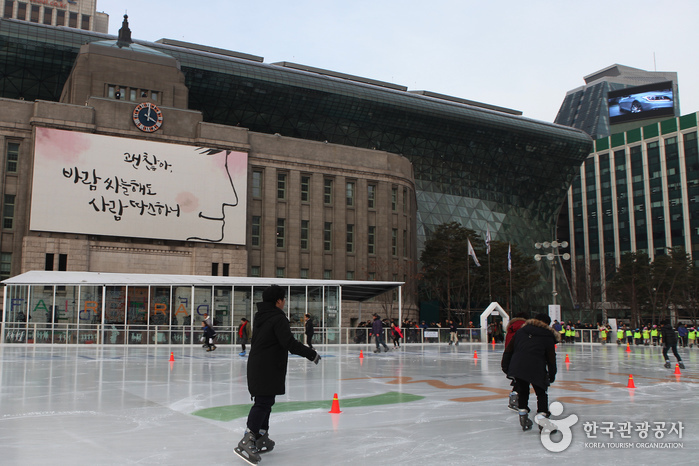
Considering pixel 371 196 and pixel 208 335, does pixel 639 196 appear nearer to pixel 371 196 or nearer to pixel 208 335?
pixel 371 196

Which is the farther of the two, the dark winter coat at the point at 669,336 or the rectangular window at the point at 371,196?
the rectangular window at the point at 371,196

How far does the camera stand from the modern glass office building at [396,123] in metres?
61.0

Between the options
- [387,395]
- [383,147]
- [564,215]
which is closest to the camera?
[387,395]

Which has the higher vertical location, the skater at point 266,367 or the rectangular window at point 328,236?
the rectangular window at point 328,236

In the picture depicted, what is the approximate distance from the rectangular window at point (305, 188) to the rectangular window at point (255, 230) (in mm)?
4649

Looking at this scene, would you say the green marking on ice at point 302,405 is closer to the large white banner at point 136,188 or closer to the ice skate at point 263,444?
the ice skate at point 263,444

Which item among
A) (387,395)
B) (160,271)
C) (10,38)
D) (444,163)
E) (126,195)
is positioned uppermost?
(10,38)

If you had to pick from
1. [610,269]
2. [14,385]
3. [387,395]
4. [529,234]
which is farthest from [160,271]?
[610,269]

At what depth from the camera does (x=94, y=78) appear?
179 ft

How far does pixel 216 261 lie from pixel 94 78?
1774 cm

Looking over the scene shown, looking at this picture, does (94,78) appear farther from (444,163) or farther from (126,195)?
(444,163)

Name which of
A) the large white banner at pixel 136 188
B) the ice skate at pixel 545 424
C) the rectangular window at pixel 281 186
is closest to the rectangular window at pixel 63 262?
the large white banner at pixel 136 188

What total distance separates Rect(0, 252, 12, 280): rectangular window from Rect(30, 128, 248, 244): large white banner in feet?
12.1

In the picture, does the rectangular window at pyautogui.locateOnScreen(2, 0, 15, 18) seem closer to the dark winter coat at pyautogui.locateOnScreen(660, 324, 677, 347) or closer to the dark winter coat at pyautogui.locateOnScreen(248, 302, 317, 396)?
the dark winter coat at pyautogui.locateOnScreen(660, 324, 677, 347)
